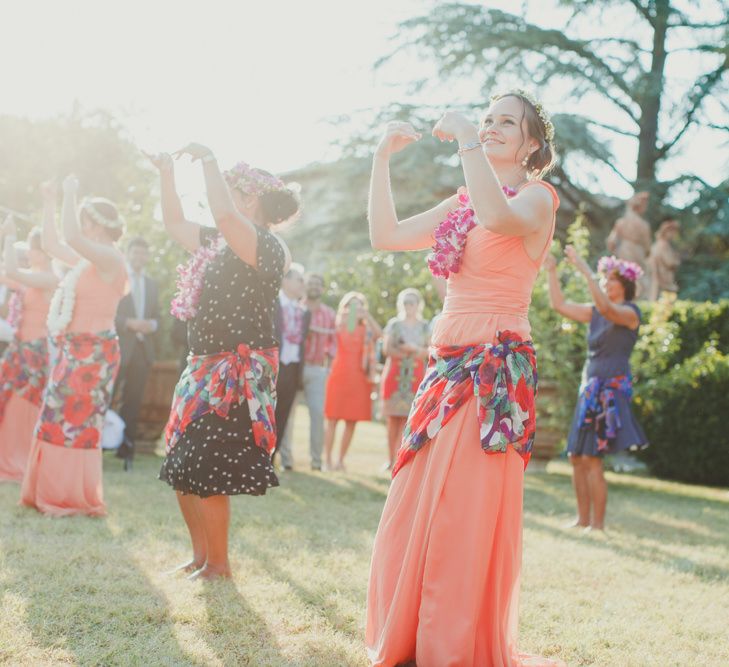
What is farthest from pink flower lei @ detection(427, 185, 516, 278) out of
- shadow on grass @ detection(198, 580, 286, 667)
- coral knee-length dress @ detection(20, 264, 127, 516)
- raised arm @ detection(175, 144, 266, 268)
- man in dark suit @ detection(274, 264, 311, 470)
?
man in dark suit @ detection(274, 264, 311, 470)

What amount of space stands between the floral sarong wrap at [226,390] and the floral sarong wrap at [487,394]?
112 cm

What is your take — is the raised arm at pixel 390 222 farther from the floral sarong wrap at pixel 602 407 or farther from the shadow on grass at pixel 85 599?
the floral sarong wrap at pixel 602 407

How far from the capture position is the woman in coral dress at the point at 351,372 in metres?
9.80

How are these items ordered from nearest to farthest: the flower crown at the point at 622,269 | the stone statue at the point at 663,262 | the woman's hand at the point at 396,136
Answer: the woman's hand at the point at 396,136, the flower crown at the point at 622,269, the stone statue at the point at 663,262

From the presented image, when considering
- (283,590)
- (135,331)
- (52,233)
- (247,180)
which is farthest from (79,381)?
(135,331)

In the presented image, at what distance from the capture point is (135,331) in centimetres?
843

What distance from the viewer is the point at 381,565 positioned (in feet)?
9.61

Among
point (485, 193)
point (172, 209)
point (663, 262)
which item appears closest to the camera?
point (485, 193)

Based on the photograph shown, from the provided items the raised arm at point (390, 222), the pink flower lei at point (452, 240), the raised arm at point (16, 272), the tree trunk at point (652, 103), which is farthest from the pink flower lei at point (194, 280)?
the tree trunk at point (652, 103)

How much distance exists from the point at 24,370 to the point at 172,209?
3.46 metres

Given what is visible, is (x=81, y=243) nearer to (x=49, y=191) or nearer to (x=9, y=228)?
(x=49, y=191)

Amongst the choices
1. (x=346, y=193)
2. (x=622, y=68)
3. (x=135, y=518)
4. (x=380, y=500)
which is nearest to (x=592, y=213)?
(x=622, y=68)

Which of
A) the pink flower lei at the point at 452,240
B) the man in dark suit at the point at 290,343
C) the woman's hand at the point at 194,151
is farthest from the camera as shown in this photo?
the man in dark suit at the point at 290,343

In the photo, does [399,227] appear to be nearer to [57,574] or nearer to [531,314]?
[57,574]
